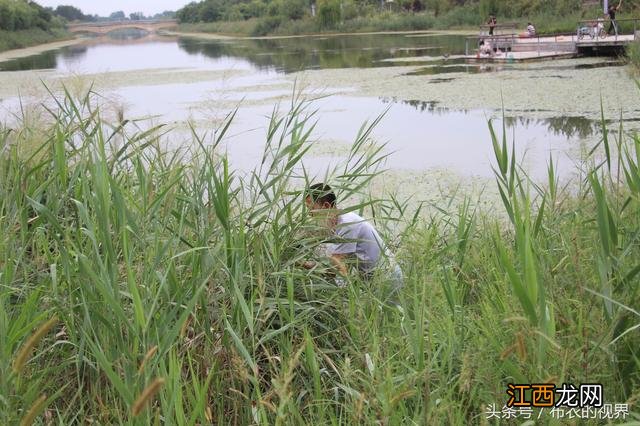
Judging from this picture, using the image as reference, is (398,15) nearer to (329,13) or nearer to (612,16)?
(329,13)

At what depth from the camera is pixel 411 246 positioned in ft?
6.52

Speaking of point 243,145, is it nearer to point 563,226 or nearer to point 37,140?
point 37,140

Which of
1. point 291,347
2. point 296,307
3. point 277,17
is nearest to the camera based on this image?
point 291,347

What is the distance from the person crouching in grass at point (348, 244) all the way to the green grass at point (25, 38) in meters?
32.9

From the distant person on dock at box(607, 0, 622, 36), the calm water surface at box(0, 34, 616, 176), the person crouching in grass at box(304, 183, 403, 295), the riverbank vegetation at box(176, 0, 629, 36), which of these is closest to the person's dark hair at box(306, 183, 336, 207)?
the person crouching in grass at box(304, 183, 403, 295)

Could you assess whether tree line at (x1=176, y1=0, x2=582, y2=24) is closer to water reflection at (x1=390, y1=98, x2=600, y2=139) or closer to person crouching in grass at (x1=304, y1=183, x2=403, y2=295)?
water reflection at (x1=390, y1=98, x2=600, y2=139)

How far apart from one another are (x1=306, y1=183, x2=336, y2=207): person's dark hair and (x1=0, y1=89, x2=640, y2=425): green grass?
102 mm

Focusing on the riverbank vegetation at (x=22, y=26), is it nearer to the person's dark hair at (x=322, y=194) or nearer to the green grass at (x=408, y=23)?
the green grass at (x=408, y=23)

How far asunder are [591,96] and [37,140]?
25.9ft

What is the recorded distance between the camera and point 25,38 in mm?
37188

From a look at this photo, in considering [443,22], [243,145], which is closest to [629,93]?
[243,145]

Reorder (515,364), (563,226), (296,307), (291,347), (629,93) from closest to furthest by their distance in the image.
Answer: (515,364), (291,347), (296,307), (563,226), (629,93)

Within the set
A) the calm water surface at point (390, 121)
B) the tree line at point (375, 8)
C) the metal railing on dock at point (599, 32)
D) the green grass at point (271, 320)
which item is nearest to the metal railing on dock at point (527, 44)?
the metal railing on dock at point (599, 32)

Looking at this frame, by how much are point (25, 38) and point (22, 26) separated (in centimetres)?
440
